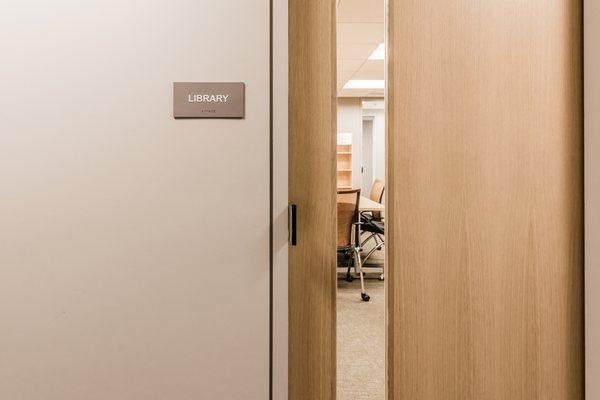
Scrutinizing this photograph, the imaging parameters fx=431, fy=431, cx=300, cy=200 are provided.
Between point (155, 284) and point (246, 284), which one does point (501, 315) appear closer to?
point (246, 284)

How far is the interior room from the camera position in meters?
2.20

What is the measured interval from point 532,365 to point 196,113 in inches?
44.8

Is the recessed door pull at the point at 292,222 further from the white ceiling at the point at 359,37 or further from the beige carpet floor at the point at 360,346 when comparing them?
the white ceiling at the point at 359,37

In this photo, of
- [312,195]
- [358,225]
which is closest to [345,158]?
[358,225]

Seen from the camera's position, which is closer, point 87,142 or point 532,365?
point 87,142

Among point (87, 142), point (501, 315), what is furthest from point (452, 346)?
point (87, 142)

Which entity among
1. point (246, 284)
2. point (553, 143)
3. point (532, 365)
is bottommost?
point (532, 365)

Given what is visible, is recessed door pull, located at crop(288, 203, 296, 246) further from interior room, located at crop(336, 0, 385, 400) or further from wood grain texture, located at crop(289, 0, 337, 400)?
interior room, located at crop(336, 0, 385, 400)

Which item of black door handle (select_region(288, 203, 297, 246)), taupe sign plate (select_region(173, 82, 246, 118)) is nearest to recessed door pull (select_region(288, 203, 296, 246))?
black door handle (select_region(288, 203, 297, 246))

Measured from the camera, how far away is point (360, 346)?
95.5 inches

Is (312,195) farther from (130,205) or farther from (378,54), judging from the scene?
(378,54)

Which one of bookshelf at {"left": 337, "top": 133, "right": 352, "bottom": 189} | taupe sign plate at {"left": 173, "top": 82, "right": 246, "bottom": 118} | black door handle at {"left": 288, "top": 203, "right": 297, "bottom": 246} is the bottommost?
black door handle at {"left": 288, "top": 203, "right": 297, "bottom": 246}

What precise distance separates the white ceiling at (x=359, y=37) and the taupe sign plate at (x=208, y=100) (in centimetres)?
225

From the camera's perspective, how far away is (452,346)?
4.01 feet
